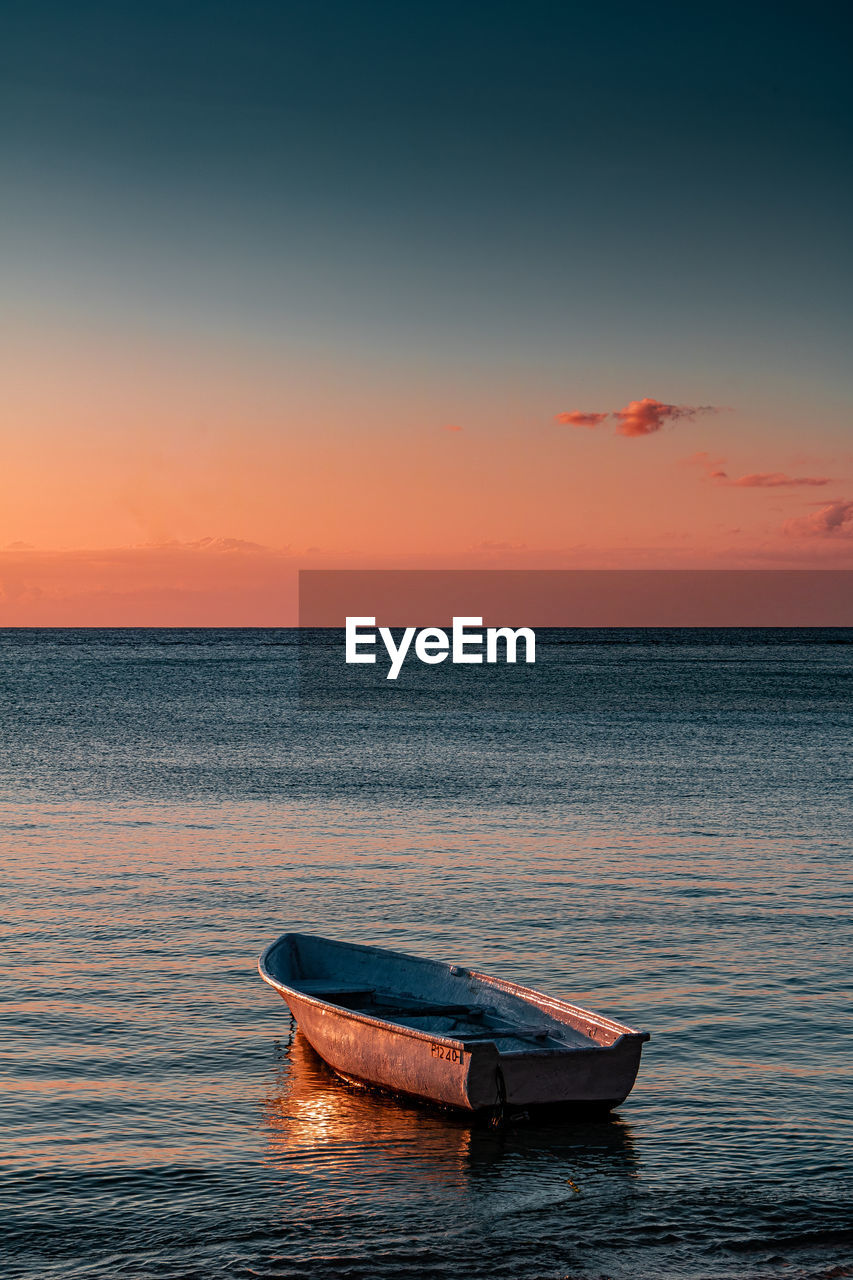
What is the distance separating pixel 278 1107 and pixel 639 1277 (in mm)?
4942

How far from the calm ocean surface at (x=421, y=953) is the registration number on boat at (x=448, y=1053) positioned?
78cm

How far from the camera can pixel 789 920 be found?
21.4 m

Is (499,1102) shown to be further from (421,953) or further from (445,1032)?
(421,953)

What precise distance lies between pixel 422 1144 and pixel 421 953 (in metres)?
6.61

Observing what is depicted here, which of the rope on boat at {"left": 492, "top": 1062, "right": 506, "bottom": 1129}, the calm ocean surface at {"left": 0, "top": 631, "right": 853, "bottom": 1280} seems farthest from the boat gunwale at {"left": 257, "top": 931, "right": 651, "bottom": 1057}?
the calm ocean surface at {"left": 0, "top": 631, "right": 853, "bottom": 1280}

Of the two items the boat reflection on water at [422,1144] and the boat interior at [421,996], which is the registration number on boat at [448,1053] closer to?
the boat interior at [421,996]

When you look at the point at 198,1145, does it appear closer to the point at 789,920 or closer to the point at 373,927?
the point at 373,927

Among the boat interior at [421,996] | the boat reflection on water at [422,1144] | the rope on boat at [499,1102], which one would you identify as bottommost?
the boat reflection on water at [422,1144]

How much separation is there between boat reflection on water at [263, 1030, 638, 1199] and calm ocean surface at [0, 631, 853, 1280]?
0.04 meters

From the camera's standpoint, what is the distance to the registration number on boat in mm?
12609

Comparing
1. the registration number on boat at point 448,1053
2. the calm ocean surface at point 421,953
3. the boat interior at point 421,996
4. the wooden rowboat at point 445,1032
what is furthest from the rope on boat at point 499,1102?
the boat interior at point 421,996

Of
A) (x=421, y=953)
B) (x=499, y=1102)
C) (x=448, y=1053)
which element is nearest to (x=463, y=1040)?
(x=448, y=1053)

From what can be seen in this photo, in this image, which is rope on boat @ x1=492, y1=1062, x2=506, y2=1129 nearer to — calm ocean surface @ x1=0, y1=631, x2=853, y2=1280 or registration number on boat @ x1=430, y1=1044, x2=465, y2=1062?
calm ocean surface @ x1=0, y1=631, x2=853, y2=1280

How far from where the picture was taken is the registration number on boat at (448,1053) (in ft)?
41.4
